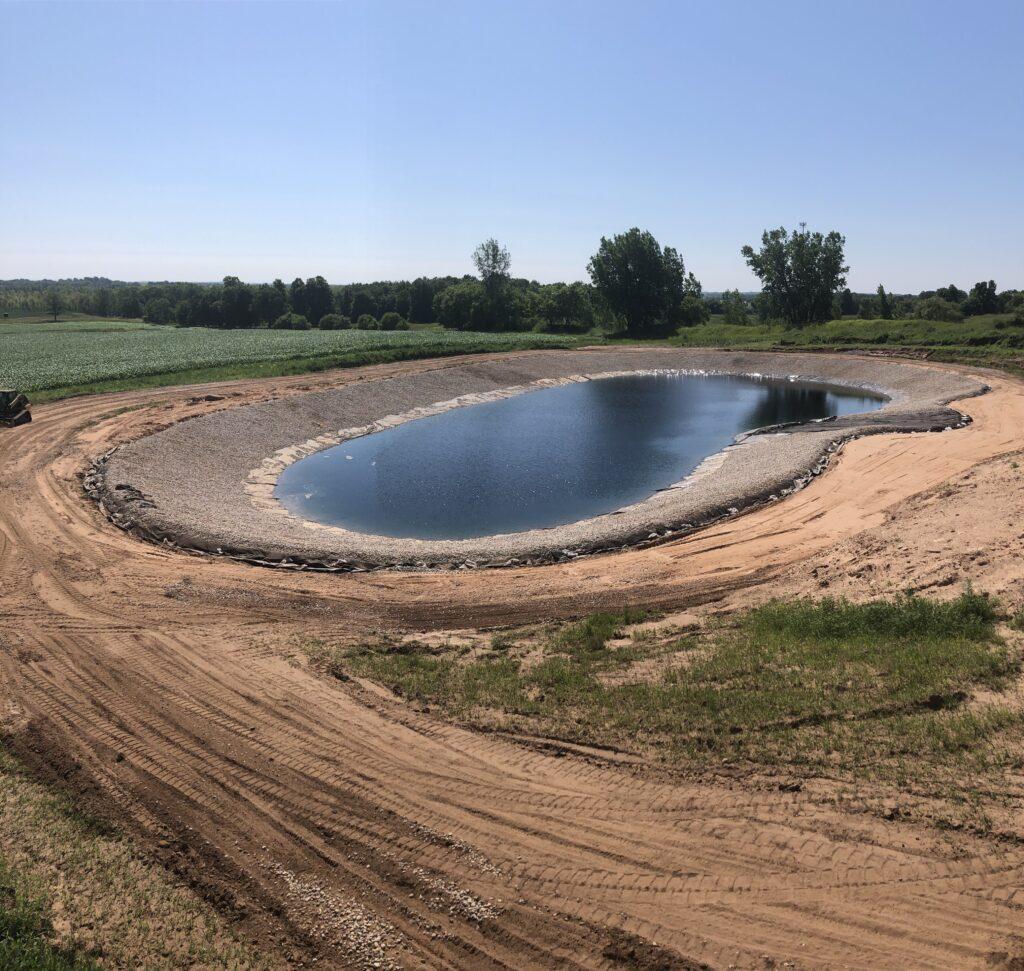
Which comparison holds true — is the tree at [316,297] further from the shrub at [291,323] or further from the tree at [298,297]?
the shrub at [291,323]

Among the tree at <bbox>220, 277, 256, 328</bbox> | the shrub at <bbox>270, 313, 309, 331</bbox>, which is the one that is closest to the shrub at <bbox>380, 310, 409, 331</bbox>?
the shrub at <bbox>270, 313, 309, 331</bbox>

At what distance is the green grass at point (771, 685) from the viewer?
10133 millimetres

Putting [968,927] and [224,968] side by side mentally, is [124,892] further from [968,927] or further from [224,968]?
[968,927]

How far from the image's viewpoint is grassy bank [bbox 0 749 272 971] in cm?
741

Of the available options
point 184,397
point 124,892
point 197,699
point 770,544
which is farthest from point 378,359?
point 124,892

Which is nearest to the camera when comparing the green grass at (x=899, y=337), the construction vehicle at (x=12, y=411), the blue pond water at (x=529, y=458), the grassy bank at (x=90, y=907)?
the grassy bank at (x=90, y=907)

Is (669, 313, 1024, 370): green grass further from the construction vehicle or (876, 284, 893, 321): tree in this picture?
the construction vehicle

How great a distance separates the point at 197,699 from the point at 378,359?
172ft

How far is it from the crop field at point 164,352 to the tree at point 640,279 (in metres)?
13.3

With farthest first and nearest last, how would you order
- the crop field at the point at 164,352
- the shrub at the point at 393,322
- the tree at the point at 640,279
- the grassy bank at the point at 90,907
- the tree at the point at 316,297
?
the tree at the point at 316,297 < the shrub at the point at 393,322 < the tree at the point at 640,279 < the crop field at the point at 164,352 < the grassy bank at the point at 90,907

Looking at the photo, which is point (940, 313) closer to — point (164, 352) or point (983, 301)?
point (983, 301)

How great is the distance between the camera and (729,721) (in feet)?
36.1

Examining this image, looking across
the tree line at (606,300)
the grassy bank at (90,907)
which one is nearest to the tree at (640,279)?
the tree line at (606,300)

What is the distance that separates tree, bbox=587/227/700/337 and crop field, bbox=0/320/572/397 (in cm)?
1326
